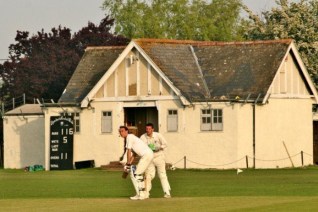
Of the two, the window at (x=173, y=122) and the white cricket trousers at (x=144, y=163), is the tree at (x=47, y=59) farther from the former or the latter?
the white cricket trousers at (x=144, y=163)

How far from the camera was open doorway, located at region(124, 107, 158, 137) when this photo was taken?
6674 cm

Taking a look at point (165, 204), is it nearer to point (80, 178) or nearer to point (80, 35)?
point (80, 178)

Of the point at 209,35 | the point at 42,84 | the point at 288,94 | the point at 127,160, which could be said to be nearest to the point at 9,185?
the point at 127,160

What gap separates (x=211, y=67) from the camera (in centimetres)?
6625

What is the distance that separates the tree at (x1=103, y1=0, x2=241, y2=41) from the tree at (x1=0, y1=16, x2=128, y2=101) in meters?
16.9

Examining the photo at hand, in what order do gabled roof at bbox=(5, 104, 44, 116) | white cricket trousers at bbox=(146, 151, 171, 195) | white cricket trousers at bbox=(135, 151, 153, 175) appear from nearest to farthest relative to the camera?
white cricket trousers at bbox=(135, 151, 153, 175) → white cricket trousers at bbox=(146, 151, 171, 195) → gabled roof at bbox=(5, 104, 44, 116)

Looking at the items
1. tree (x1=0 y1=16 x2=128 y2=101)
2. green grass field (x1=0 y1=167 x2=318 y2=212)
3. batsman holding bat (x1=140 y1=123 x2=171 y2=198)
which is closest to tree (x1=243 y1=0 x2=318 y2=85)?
tree (x1=0 y1=16 x2=128 y2=101)

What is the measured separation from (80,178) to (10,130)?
16.9 m

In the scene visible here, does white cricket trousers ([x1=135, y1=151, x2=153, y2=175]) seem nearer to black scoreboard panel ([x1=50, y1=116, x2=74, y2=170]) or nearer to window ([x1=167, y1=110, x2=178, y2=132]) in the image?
window ([x1=167, y1=110, x2=178, y2=132])

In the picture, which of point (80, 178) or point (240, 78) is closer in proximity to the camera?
point (80, 178)

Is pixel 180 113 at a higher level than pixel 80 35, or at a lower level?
lower

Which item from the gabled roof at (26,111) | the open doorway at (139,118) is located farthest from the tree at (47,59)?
the open doorway at (139,118)

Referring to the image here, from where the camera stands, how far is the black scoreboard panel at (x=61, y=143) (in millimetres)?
65812

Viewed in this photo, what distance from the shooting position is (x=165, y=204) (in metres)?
32.9
